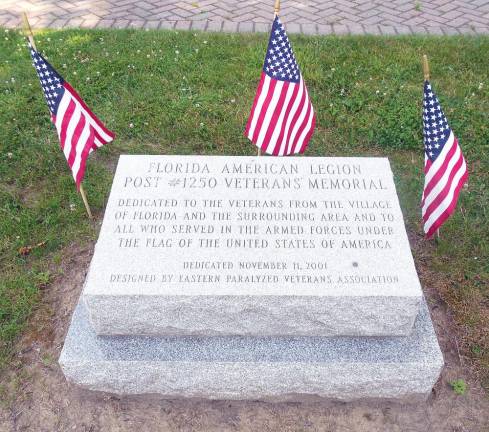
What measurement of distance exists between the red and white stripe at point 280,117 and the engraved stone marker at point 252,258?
0.49 meters

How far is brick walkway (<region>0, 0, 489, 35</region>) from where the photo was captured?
6.84 metres

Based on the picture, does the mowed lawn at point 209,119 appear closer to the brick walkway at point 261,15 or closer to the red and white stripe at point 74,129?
the brick walkway at point 261,15

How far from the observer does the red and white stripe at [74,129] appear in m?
3.53

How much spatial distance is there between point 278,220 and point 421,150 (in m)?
2.48

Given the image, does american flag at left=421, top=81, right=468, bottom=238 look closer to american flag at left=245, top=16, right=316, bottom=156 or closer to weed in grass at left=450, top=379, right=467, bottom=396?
american flag at left=245, top=16, right=316, bottom=156

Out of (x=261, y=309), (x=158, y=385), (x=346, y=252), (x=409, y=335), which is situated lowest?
(x=158, y=385)

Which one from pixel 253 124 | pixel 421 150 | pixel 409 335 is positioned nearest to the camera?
pixel 409 335

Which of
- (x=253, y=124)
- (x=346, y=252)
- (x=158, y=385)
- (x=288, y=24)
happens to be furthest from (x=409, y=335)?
(x=288, y=24)

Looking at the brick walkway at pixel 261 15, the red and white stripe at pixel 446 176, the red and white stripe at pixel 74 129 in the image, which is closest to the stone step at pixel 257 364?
the red and white stripe at pixel 446 176

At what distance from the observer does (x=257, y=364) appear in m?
2.87

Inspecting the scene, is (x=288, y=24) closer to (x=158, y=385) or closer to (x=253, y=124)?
(x=253, y=124)

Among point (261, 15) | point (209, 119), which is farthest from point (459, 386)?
point (261, 15)

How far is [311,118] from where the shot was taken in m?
3.76

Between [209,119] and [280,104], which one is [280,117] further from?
[209,119]
